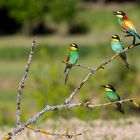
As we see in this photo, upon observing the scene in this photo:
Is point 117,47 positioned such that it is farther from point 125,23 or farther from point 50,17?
point 50,17

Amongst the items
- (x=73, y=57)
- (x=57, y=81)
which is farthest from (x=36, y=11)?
(x=73, y=57)

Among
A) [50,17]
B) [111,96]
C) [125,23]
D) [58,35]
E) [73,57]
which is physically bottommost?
[50,17]

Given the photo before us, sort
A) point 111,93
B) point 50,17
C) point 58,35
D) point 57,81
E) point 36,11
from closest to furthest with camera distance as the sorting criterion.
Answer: point 111,93, point 57,81, point 58,35, point 36,11, point 50,17

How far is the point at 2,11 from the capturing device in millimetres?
88250

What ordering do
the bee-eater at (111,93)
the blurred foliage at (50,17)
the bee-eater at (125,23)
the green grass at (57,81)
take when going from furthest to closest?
the blurred foliage at (50,17) < the green grass at (57,81) < the bee-eater at (111,93) < the bee-eater at (125,23)

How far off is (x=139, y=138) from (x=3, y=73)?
164 feet

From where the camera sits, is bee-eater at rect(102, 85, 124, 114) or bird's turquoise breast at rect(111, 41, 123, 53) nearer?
bird's turquoise breast at rect(111, 41, 123, 53)

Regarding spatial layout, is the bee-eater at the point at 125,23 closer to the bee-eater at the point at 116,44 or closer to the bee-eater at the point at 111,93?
the bee-eater at the point at 116,44

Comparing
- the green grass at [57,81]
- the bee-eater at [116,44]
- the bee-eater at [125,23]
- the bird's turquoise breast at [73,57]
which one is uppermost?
the bee-eater at [125,23]

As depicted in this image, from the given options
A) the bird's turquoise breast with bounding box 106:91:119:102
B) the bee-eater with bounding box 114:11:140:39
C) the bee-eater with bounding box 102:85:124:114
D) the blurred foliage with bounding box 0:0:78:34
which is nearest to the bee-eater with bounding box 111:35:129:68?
the bee-eater with bounding box 114:11:140:39

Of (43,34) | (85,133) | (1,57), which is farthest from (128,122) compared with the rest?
(43,34)

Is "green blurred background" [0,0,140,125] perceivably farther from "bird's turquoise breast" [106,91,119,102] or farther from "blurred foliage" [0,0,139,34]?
"bird's turquoise breast" [106,91,119,102]

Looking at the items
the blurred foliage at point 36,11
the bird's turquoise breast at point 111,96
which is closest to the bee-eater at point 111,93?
the bird's turquoise breast at point 111,96

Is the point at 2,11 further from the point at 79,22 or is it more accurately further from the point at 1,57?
the point at 1,57
